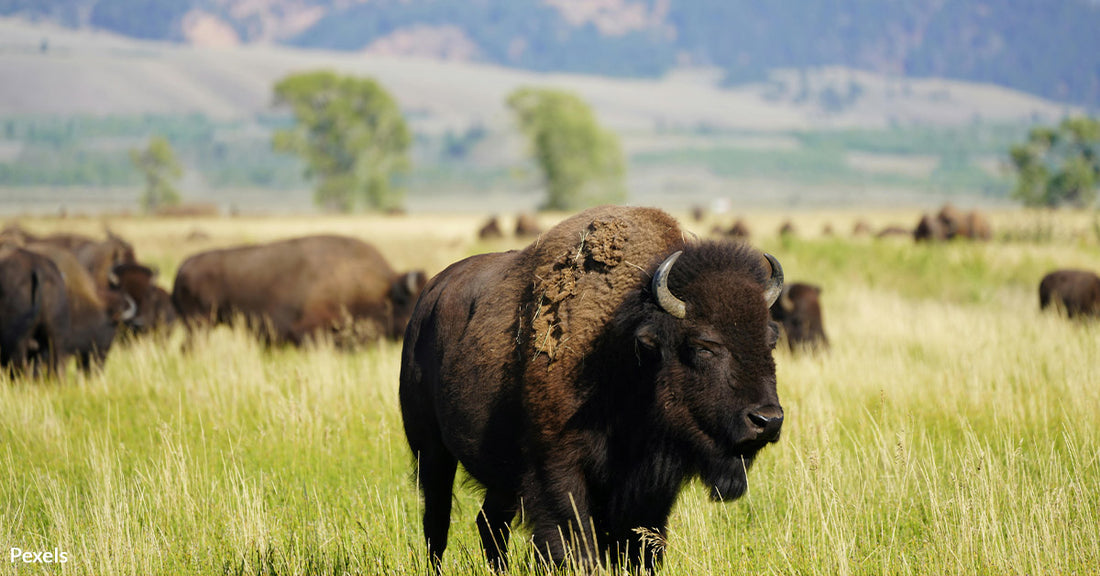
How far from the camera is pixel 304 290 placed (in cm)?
1385

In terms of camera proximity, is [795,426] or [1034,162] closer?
[795,426]

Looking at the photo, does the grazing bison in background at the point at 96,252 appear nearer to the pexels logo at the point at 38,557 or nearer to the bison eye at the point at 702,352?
the pexels logo at the point at 38,557

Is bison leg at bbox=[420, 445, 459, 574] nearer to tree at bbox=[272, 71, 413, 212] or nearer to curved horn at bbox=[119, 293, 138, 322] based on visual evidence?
curved horn at bbox=[119, 293, 138, 322]

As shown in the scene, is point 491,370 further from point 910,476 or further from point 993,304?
point 993,304

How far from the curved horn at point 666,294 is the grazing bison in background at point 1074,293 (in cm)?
1326

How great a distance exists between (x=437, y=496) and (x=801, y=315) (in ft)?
31.7

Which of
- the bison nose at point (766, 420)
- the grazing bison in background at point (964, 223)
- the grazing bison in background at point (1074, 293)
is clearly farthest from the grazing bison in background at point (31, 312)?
the grazing bison in background at point (964, 223)

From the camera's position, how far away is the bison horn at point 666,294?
452 cm

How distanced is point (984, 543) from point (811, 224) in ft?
206

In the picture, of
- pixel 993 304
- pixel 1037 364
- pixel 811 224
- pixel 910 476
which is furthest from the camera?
pixel 811 224

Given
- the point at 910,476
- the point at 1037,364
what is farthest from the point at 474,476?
the point at 1037,364

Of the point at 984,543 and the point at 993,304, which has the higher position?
the point at 984,543

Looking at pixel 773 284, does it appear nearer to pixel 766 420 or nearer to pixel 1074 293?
pixel 766 420

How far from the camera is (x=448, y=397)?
208 inches
